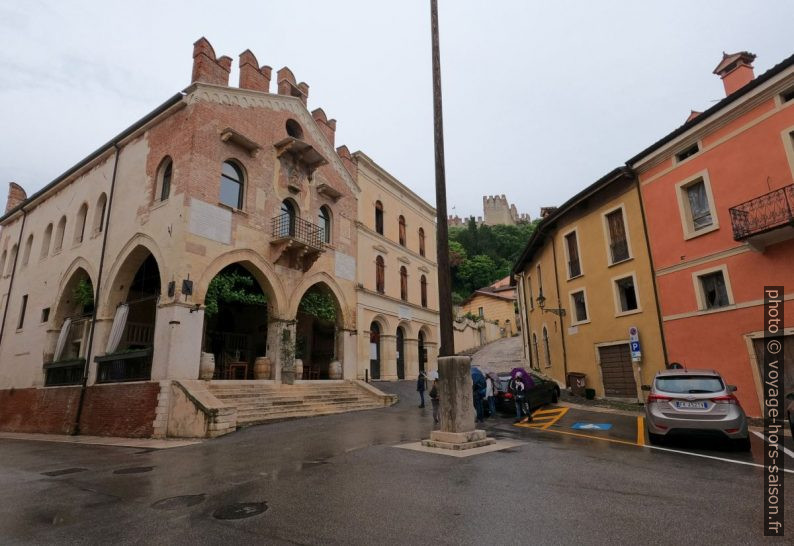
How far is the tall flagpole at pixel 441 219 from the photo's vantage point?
8.32m

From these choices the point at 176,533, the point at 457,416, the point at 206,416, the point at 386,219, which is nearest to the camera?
the point at 176,533

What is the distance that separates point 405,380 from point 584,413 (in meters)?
12.1

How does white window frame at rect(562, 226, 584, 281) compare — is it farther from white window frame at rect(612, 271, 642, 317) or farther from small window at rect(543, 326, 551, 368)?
small window at rect(543, 326, 551, 368)

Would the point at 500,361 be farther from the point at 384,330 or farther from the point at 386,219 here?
the point at 386,219

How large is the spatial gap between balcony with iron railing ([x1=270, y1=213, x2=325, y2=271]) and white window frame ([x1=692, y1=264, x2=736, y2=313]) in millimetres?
14182

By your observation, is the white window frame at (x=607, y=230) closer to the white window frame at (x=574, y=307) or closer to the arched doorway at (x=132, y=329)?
the white window frame at (x=574, y=307)

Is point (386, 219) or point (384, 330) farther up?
point (386, 219)

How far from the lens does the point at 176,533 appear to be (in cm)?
418

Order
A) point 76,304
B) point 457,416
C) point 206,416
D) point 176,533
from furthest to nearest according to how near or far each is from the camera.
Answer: point 76,304, point 206,416, point 457,416, point 176,533

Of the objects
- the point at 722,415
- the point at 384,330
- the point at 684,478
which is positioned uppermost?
the point at 384,330

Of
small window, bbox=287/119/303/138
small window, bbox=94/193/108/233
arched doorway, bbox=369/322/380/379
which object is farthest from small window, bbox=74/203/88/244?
arched doorway, bbox=369/322/380/379

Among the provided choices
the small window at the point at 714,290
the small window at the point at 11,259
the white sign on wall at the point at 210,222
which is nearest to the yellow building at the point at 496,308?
the small window at the point at 714,290

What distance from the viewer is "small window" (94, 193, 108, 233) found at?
65.0 ft

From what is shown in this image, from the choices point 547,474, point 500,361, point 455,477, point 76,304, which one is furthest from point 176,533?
point 500,361
